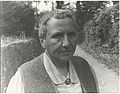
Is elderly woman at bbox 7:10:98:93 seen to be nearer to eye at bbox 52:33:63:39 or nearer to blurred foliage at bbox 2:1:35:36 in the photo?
eye at bbox 52:33:63:39

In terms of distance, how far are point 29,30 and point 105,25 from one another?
5.18 meters

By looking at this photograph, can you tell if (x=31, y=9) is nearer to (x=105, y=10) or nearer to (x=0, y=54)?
(x=0, y=54)

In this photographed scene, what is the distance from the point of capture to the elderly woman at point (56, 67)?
160cm

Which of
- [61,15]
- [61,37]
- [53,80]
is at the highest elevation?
[61,15]

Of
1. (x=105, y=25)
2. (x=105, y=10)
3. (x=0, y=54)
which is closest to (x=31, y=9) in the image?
(x=0, y=54)

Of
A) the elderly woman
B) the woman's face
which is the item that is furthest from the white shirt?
the woman's face

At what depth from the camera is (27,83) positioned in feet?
5.63

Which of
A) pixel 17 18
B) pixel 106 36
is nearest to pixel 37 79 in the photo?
pixel 17 18

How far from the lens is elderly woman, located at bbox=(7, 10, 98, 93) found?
1.60m

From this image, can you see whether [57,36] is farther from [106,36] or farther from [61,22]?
[106,36]

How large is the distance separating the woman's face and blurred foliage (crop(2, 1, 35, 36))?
445 cm

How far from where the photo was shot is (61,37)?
1.60m

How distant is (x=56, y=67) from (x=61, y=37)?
269mm

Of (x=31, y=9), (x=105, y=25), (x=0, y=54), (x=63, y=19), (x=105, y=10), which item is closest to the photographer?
(x=63, y=19)
